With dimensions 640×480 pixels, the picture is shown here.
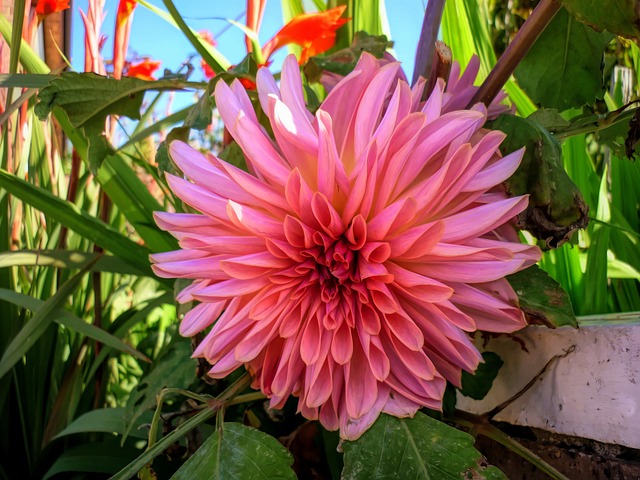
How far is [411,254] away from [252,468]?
0.16 m

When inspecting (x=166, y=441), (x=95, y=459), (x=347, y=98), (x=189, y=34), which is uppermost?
(x=189, y=34)

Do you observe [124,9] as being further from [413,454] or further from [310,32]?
[413,454]

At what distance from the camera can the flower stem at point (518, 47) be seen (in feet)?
1.06

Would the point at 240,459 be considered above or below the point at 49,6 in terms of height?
below

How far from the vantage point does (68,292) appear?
0.63 metres

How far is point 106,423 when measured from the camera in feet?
1.93

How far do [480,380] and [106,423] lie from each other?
409 mm

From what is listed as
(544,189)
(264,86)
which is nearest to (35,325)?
(264,86)

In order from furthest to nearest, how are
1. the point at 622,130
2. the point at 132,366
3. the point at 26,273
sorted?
the point at 132,366 → the point at 26,273 → the point at 622,130

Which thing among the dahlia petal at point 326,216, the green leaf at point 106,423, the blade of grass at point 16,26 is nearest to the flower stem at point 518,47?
the dahlia petal at point 326,216

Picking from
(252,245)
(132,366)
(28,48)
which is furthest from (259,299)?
(132,366)

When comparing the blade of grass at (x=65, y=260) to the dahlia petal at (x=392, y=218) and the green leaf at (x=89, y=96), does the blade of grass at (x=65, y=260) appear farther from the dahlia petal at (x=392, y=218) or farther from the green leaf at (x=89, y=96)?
the dahlia petal at (x=392, y=218)

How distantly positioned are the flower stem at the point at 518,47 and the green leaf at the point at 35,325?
1.59ft

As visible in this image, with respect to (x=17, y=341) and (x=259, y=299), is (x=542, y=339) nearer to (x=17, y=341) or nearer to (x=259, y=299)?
(x=259, y=299)
